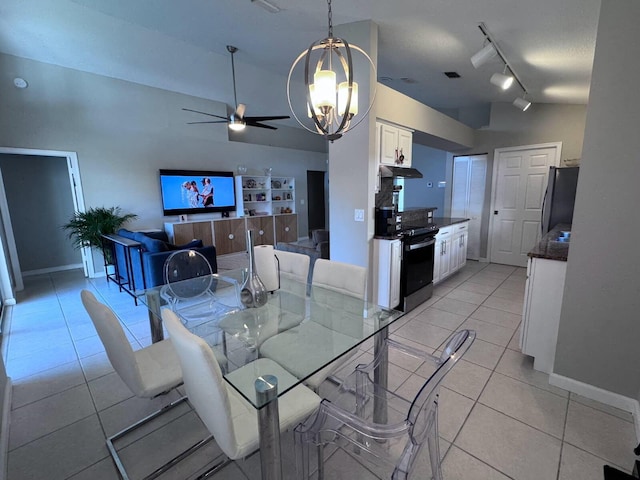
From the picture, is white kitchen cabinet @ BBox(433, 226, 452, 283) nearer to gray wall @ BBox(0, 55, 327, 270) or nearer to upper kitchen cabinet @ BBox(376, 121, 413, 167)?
upper kitchen cabinet @ BBox(376, 121, 413, 167)

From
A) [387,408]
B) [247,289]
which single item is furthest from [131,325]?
[387,408]

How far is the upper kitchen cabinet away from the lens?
124 inches

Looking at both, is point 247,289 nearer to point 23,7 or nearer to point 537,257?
point 537,257

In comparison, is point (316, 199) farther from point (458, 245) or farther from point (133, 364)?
point (133, 364)

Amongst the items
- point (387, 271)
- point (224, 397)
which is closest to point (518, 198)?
point (387, 271)

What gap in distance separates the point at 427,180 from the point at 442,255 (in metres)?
3.15

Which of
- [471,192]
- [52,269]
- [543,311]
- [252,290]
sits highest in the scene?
[471,192]

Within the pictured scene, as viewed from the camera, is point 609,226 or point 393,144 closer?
point 609,226

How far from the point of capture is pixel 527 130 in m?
4.95

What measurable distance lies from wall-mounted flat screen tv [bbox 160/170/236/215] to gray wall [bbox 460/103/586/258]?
4.97 m

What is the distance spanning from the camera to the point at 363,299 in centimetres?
193

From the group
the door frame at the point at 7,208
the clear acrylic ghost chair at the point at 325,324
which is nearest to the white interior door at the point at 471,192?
the clear acrylic ghost chair at the point at 325,324

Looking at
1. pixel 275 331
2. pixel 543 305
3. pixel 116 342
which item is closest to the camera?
pixel 116 342

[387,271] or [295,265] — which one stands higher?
[295,265]
